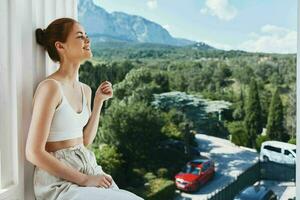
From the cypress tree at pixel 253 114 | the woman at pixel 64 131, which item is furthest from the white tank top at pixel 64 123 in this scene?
the cypress tree at pixel 253 114

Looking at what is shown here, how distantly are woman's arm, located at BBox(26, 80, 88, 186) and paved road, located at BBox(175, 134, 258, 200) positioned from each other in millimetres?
820

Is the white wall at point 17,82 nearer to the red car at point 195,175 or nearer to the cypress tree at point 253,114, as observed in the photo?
the red car at point 195,175

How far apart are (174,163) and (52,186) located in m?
0.82

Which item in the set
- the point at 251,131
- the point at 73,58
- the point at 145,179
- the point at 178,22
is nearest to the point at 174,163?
the point at 145,179

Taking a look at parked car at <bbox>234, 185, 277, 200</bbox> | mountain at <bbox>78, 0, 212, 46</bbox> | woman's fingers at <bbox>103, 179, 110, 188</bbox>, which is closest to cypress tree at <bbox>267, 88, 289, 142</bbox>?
parked car at <bbox>234, 185, 277, 200</bbox>

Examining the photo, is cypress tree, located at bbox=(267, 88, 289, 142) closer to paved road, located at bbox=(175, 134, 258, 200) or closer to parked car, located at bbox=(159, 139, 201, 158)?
paved road, located at bbox=(175, 134, 258, 200)

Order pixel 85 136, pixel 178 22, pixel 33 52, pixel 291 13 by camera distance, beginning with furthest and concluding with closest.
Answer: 1. pixel 178 22
2. pixel 291 13
3. pixel 85 136
4. pixel 33 52

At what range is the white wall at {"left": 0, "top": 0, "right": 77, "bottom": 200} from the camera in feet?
4.74

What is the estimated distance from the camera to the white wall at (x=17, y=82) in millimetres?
1445

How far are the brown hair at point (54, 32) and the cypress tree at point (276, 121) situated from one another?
1.01 meters

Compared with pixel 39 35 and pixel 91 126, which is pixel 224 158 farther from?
pixel 39 35

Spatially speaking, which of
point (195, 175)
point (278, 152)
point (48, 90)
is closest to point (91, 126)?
point (48, 90)

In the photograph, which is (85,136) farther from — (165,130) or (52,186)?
(165,130)

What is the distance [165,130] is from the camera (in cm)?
216
